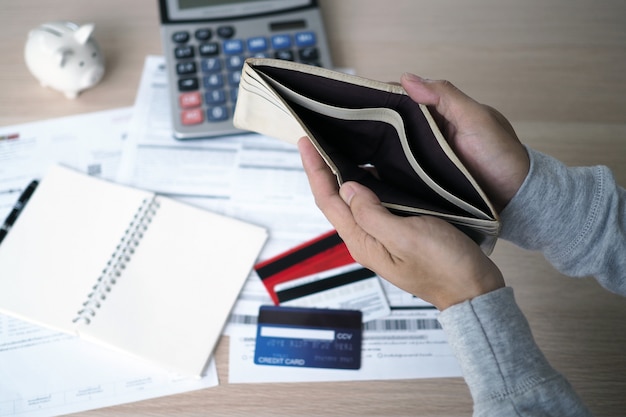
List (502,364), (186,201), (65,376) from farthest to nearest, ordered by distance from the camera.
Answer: (186,201) < (65,376) < (502,364)

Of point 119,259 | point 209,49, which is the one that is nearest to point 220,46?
point 209,49

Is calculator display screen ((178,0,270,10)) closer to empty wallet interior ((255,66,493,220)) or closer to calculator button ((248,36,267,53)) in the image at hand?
calculator button ((248,36,267,53))

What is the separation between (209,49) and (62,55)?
6.9 inches

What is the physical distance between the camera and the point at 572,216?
0.54 m

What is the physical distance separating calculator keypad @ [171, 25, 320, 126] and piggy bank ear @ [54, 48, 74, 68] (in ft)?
0.41

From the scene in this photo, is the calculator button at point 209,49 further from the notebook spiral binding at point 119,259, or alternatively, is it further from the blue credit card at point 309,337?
the blue credit card at point 309,337

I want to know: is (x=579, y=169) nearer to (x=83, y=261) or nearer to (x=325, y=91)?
(x=325, y=91)

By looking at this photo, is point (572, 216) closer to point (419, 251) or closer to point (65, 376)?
point (419, 251)

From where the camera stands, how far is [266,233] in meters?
0.64

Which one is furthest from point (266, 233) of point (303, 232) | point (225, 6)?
point (225, 6)

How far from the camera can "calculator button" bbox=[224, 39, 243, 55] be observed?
2.37 feet

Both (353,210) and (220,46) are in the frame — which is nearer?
(353,210)

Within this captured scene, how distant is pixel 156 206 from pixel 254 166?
5.1 inches

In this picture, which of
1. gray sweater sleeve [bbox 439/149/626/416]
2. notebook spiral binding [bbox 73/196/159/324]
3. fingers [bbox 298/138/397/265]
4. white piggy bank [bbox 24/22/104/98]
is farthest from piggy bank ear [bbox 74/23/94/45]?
gray sweater sleeve [bbox 439/149/626/416]
